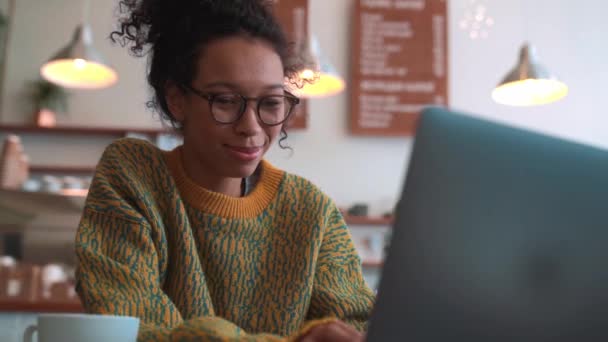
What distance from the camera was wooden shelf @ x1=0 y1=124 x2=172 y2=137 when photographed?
3.73 metres

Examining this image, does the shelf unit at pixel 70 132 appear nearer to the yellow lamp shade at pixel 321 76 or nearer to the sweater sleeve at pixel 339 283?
the yellow lamp shade at pixel 321 76

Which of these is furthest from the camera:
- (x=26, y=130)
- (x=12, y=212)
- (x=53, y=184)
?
(x=26, y=130)

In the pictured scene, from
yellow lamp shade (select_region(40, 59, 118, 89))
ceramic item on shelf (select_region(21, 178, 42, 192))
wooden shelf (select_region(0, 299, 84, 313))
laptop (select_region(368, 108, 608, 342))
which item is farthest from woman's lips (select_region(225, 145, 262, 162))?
ceramic item on shelf (select_region(21, 178, 42, 192))

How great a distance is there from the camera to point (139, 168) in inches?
38.9

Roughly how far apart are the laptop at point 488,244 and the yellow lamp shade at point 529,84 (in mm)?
2467

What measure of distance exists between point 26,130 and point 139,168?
3092 millimetres

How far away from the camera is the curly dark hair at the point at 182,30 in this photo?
998mm

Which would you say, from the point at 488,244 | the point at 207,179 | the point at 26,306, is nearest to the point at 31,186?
the point at 26,306

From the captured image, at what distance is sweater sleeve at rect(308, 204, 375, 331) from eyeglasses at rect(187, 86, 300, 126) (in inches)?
8.5

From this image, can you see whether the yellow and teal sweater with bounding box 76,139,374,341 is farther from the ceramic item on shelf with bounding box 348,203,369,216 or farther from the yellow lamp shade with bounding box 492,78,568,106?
the ceramic item on shelf with bounding box 348,203,369,216

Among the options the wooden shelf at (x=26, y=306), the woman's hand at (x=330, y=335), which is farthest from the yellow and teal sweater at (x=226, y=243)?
the wooden shelf at (x=26, y=306)

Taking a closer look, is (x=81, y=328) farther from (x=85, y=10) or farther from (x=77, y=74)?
(x=85, y=10)

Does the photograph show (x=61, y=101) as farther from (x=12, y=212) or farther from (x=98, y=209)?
(x=98, y=209)

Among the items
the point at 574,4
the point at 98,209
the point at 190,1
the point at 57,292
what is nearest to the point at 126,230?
the point at 98,209
